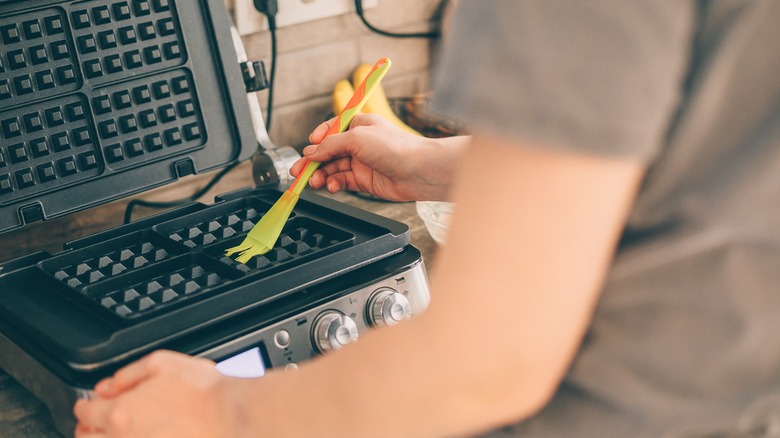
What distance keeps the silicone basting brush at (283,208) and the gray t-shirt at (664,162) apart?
477 millimetres

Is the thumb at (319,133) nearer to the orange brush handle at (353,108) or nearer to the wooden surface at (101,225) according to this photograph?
the orange brush handle at (353,108)

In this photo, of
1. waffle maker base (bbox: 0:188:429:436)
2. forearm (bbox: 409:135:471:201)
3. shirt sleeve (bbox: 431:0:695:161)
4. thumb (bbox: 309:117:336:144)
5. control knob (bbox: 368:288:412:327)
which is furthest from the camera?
thumb (bbox: 309:117:336:144)

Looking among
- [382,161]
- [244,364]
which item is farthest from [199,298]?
[382,161]

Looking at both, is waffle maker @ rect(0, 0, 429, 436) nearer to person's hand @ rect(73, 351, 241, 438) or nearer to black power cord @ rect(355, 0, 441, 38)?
person's hand @ rect(73, 351, 241, 438)

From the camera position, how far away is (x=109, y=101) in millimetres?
1145

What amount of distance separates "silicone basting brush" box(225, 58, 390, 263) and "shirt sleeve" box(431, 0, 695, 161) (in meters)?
0.56

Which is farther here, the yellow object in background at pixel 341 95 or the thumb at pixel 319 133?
the yellow object in background at pixel 341 95

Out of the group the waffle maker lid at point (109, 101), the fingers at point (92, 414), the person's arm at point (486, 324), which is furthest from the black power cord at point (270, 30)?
the person's arm at point (486, 324)

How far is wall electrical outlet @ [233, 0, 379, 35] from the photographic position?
4.65 ft

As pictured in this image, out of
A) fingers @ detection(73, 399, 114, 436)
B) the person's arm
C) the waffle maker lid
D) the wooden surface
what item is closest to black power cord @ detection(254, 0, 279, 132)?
the wooden surface

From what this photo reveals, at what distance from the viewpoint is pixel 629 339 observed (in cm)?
56

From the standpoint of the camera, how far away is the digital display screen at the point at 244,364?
82 centimetres

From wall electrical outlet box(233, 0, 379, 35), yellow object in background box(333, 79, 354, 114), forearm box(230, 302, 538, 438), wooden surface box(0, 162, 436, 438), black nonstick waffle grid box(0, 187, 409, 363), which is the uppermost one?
wall electrical outlet box(233, 0, 379, 35)

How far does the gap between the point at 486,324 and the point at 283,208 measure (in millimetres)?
557
